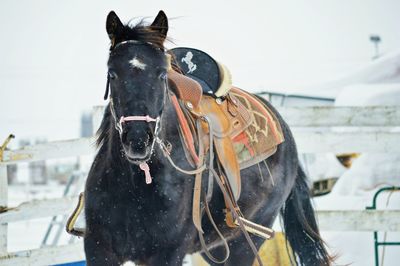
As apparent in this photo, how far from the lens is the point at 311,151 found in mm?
6262

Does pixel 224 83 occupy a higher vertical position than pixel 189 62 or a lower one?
lower

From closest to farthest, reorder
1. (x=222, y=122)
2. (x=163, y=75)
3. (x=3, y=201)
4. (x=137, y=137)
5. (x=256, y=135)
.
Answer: (x=137, y=137) < (x=163, y=75) < (x=222, y=122) < (x=256, y=135) < (x=3, y=201)

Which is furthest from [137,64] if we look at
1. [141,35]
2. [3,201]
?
[3,201]

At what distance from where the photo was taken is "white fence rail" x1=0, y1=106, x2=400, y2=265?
17.0ft

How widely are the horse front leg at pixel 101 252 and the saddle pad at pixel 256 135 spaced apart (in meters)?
1.33

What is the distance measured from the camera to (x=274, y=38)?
98.1 metres

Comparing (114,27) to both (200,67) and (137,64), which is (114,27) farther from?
(200,67)

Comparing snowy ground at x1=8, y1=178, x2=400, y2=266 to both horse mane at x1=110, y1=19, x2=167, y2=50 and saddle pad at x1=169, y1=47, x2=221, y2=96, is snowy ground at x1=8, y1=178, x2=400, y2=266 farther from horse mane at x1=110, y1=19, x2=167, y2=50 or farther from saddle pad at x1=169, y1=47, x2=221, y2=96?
horse mane at x1=110, y1=19, x2=167, y2=50

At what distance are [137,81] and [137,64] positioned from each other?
0.34 feet

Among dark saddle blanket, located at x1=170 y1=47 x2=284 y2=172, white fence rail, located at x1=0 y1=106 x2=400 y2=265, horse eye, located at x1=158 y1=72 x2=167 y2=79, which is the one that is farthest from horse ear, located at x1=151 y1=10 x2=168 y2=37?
white fence rail, located at x1=0 y1=106 x2=400 y2=265

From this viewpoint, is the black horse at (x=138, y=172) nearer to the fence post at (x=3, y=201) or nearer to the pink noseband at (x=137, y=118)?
the pink noseband at (x=137, y=118)

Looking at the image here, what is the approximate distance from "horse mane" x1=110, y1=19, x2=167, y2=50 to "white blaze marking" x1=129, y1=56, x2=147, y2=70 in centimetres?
20

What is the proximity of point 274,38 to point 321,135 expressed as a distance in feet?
307

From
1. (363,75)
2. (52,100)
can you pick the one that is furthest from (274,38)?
(363,75)
